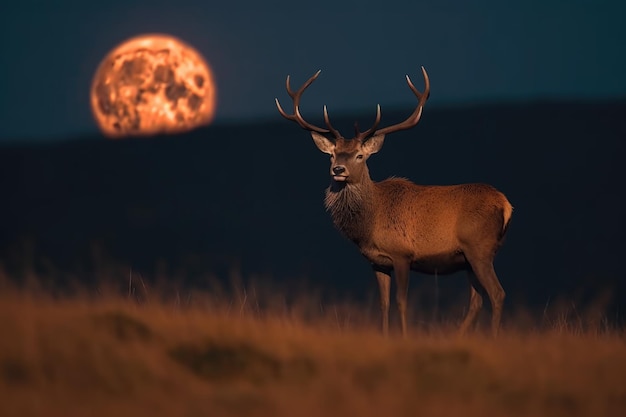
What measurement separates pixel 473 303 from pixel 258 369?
493 centimetres

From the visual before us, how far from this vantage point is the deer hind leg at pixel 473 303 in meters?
12.0

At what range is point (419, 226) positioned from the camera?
40.1 feet

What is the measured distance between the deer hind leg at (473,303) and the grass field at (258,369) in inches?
110

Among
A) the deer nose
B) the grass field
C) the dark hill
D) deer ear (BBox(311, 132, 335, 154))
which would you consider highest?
deer ear (BBox(311, 132, 335, 154))

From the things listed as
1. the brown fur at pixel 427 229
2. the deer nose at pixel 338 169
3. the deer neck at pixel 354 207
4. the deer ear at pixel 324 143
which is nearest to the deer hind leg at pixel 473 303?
the brown fur at pixel 427 229

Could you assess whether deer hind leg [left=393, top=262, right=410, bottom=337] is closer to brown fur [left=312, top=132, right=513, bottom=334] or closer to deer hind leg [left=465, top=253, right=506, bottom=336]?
brown fur [left=312, top=132, right=513, bottom=334]

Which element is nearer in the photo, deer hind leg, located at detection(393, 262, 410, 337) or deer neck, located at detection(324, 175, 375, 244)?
deer hind leg, located at detection(393, 262, 410, 337)

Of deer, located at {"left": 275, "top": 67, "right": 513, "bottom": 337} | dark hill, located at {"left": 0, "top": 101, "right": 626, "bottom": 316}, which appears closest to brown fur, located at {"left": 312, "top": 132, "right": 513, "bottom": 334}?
deer, located at {"left": 275, "top": 67, "right": 513, "bottom": 337}

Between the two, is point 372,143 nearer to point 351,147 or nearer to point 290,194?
point 351,147

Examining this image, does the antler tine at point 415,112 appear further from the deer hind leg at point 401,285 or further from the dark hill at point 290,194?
the dark hill at point 290,194

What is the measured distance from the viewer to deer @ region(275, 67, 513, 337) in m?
12.1

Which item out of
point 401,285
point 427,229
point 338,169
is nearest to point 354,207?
point 338,169

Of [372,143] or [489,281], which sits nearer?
[489,281]

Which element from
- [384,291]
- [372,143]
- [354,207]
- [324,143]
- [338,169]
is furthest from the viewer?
[324,143]
